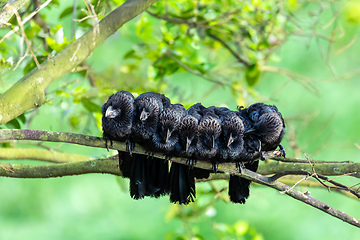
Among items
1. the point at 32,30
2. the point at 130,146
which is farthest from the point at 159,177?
the point at 32,30

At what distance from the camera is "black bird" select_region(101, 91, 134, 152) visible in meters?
2.19

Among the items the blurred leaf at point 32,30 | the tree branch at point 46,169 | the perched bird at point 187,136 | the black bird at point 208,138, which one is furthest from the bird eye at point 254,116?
the blurred leaf at point 32,30

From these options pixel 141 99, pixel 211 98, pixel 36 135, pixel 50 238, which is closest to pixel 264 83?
pixel 211 98

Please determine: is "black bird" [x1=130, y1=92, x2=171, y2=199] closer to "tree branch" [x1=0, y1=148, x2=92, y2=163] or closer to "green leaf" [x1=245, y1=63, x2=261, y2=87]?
"tree branch" [x1=0, y1=148, x2=92, y2=163]

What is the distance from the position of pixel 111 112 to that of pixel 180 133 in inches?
13.7

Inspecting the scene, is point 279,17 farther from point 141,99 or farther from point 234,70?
point 141,99

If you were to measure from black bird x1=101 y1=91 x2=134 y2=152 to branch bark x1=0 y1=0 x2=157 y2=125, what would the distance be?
0.86 ft

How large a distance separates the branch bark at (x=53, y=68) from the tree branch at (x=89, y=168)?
11.2 inches

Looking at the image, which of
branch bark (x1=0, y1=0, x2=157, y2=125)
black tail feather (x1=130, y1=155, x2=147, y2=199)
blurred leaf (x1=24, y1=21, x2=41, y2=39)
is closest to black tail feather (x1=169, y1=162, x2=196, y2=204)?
black tail feather (x1=130, y1=155, x2=147, y2=199)

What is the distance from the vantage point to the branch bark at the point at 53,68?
6.86 feet

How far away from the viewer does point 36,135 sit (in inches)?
73.2

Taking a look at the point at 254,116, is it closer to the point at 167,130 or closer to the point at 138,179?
the point at 167,130

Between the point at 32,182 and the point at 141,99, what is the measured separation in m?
5.46

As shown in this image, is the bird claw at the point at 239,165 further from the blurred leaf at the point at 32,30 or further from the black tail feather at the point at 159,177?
the blurred leaf at the point at 32,30
